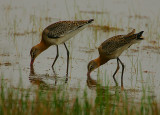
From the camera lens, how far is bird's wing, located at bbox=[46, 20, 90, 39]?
10.5 m

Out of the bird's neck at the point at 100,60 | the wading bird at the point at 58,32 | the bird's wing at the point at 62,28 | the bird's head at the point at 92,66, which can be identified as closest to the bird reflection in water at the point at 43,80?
the bird's head at the point at 92,66

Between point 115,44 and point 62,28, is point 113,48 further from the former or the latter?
→ point 62,28

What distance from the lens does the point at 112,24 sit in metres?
13.8

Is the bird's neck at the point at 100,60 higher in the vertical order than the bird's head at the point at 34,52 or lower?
lower

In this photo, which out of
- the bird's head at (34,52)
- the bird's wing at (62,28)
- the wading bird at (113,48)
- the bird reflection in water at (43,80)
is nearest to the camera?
the bird reflection in water at (43,80)

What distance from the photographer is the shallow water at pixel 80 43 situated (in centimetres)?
909

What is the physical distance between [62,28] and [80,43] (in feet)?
5.17

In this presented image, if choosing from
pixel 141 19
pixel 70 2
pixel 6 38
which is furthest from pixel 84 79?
pixel 70 2

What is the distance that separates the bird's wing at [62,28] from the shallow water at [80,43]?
622mm

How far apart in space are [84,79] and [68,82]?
1.56ft

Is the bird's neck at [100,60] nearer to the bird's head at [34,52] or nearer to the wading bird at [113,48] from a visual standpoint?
the wading bird at [113,48]

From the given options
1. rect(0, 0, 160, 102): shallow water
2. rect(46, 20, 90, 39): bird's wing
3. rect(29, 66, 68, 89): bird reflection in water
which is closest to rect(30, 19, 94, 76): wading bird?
rect(46, 20, 90, 39): bird's wing

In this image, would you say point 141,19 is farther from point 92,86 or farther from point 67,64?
point 92,86

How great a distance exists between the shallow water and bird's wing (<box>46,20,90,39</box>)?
62 cm
